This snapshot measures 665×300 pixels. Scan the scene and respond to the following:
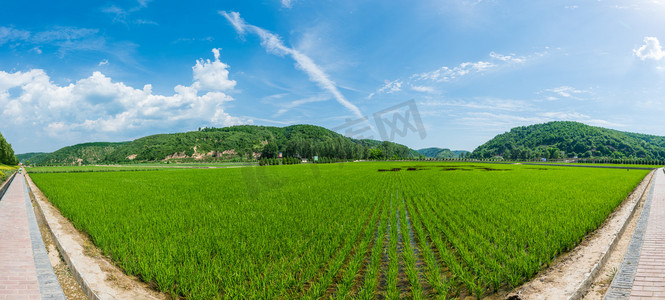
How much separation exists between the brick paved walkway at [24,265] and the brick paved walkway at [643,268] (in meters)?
9.56

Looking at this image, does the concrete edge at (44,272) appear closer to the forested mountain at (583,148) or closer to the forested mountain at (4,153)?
the forested mountain at (4,153)

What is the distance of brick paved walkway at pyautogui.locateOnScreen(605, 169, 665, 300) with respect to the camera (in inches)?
182

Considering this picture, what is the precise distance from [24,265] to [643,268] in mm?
12726

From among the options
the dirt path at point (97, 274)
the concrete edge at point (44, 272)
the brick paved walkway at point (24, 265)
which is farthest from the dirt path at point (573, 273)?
the brick paved walkway at point (24, 265)

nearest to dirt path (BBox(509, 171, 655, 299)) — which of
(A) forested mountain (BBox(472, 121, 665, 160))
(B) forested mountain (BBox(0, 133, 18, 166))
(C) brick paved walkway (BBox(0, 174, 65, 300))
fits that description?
(C) brick paved walkway (BBox(0, 174, 65, 300))

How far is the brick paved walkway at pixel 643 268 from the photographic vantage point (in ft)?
15.2

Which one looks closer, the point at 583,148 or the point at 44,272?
the point at 44,272

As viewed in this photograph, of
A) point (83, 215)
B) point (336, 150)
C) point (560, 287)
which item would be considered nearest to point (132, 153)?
point (336, 150)

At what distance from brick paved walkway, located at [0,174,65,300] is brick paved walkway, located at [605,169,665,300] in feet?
31.4

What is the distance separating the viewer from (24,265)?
593 centimetres

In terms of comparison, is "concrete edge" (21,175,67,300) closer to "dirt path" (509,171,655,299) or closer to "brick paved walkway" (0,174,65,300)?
"brick paved walkway" (0,174,65,300)

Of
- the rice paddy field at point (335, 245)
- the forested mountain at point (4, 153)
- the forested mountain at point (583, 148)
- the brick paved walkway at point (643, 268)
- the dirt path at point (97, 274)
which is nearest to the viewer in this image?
the brick paved walkway at point (643, 268)

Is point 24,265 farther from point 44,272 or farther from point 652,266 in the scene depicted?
point 652,266

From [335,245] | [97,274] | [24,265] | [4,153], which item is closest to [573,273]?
[335,245]
